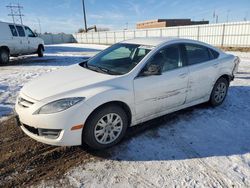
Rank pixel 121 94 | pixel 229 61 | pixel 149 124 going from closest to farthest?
1. pixel 121 94
2. pixel 149 124
3. pixel 229 61

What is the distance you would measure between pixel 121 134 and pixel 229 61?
10.5ft

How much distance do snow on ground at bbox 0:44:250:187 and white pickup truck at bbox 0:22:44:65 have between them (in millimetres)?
10591

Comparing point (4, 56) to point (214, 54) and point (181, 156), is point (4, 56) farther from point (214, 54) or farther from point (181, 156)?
point (181, 156)

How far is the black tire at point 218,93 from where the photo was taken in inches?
194

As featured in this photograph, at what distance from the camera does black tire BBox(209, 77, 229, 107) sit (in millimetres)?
4918

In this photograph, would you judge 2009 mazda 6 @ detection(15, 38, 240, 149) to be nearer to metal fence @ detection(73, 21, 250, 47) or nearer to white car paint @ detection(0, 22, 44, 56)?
white car paint @ detection(0, 22, 44, 56)

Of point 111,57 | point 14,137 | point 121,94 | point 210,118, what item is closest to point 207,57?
point 210,118

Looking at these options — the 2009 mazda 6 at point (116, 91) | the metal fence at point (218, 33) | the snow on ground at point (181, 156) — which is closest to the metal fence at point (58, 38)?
the metal fence at point (218, 33)

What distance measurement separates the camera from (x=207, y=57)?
477 centimetres

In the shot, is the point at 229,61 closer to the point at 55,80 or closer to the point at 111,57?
the point at 111,57

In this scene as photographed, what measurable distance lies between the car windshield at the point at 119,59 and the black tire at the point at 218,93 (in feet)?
6.26

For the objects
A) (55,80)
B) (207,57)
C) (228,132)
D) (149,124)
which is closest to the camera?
(55,80)

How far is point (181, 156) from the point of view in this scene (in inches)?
129

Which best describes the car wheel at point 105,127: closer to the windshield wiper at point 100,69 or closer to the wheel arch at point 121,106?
the wheel arch at point 121,106
